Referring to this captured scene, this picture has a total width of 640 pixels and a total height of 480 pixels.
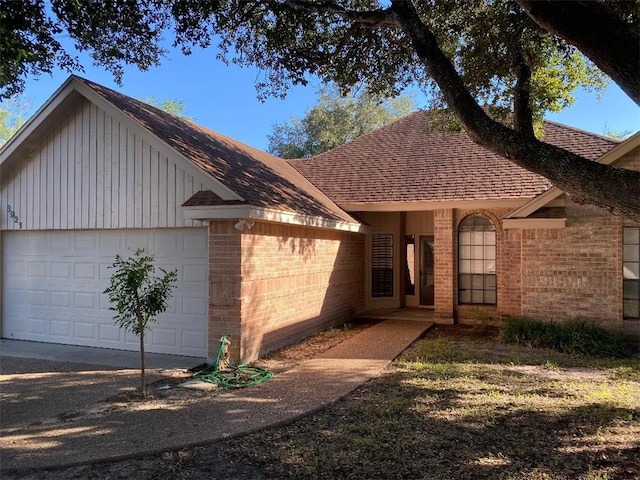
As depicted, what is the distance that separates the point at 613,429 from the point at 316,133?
31.4m

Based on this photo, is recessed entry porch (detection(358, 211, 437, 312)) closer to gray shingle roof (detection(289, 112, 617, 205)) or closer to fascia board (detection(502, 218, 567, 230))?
gray shingle roof (detection(289, 112, 617, 205))

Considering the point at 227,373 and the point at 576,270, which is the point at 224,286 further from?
the point at 576,270

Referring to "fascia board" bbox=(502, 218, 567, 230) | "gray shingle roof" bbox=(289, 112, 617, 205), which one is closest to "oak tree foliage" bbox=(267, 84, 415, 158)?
"gray shingle roof" bbox=(289, 112, 617, 205)

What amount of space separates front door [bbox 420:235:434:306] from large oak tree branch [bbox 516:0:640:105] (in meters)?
9.59

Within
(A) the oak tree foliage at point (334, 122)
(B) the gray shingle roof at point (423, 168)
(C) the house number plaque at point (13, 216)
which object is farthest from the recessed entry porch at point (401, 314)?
(A) the oak tree foliage at point (334, 122)

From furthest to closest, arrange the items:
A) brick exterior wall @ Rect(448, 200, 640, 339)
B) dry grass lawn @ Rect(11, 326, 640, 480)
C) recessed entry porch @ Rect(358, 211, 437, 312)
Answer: recessed entry porch @ Rect(358, 211, 437, 312) → brick exterior wall @ Rect(448, 200, 640, 339) → dry grass lawn @ Rect(11, 326, 640, 480)

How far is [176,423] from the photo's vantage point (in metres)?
5.45

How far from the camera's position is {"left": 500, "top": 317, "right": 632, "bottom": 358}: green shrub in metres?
9.10

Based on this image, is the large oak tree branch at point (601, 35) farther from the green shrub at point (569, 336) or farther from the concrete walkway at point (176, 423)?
the green shrub at point (569, 336)

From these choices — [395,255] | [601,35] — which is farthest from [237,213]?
[395,255]

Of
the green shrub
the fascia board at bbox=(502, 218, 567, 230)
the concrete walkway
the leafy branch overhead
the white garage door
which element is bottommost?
the concrete walkway

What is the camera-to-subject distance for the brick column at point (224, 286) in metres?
7.88

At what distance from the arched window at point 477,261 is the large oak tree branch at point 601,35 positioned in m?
7.12

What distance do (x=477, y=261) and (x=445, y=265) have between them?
0.84m
